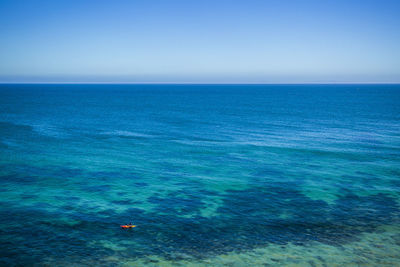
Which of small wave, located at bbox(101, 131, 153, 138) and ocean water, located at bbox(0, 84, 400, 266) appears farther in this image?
small wave, located at bbox(101, 131, 153, 138)

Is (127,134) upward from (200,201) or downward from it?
upward

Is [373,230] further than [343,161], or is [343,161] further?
[343,161]

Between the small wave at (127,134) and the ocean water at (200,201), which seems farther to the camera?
the small wave at (127,134)

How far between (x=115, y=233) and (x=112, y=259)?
3249mm

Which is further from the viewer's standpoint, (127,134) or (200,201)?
(127,134)

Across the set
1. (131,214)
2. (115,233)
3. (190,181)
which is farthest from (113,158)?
(115,233)

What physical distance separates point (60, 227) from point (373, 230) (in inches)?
915

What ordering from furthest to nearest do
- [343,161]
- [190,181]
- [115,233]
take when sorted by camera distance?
[343,161]
[190,181]
[115,233]

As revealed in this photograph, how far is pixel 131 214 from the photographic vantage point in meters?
24.2

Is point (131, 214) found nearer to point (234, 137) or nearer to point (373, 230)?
point (373, 230)

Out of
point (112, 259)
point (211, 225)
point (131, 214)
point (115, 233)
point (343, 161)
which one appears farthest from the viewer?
point (343, 161)

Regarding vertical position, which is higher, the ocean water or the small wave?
the small wave

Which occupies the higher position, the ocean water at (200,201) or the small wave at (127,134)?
the small wave at (127,134)

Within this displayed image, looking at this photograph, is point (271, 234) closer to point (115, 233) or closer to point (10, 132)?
point (115, 233)
